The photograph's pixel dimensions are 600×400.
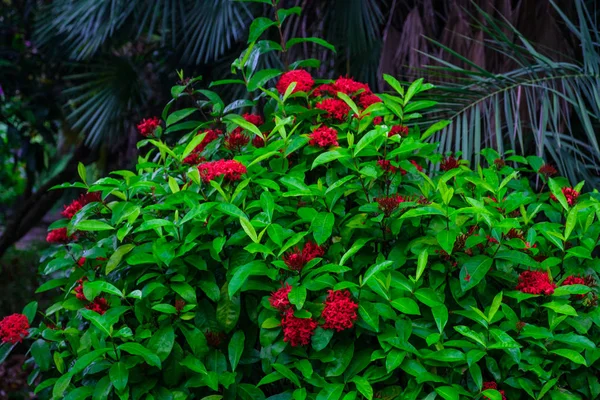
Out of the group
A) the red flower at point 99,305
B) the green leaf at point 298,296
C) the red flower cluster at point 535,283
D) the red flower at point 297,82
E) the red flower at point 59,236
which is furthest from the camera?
the red flower at point 297,82

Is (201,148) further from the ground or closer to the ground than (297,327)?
further from the ground

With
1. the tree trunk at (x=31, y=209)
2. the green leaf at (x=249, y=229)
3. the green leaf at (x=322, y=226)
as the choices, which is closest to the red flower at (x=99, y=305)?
the green leaf at (x=249, y=229)

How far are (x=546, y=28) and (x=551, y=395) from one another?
256cm

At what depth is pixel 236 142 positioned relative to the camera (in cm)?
175

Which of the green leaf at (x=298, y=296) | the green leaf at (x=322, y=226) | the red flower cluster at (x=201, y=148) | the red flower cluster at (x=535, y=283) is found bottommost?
the red flower cluster at (x=535, y=283)

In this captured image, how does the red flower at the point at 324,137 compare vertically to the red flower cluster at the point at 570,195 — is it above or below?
above

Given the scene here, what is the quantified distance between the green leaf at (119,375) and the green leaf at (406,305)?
1.89 ft

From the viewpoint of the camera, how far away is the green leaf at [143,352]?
54.8 inches

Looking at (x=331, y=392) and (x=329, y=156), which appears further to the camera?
(x=329, y=156)

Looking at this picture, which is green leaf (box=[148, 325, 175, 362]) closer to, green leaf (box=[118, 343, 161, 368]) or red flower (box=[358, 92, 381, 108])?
green leaf (box=[118, 343, 161, 368])

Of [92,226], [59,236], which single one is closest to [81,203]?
[59,236]

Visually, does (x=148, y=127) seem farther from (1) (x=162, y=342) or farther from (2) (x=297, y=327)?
(2) (x=297, y=327)

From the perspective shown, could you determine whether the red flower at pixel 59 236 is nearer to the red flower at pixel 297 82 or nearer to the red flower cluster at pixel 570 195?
the red flower at pixel 297 82

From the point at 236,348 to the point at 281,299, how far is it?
0.59 ft
